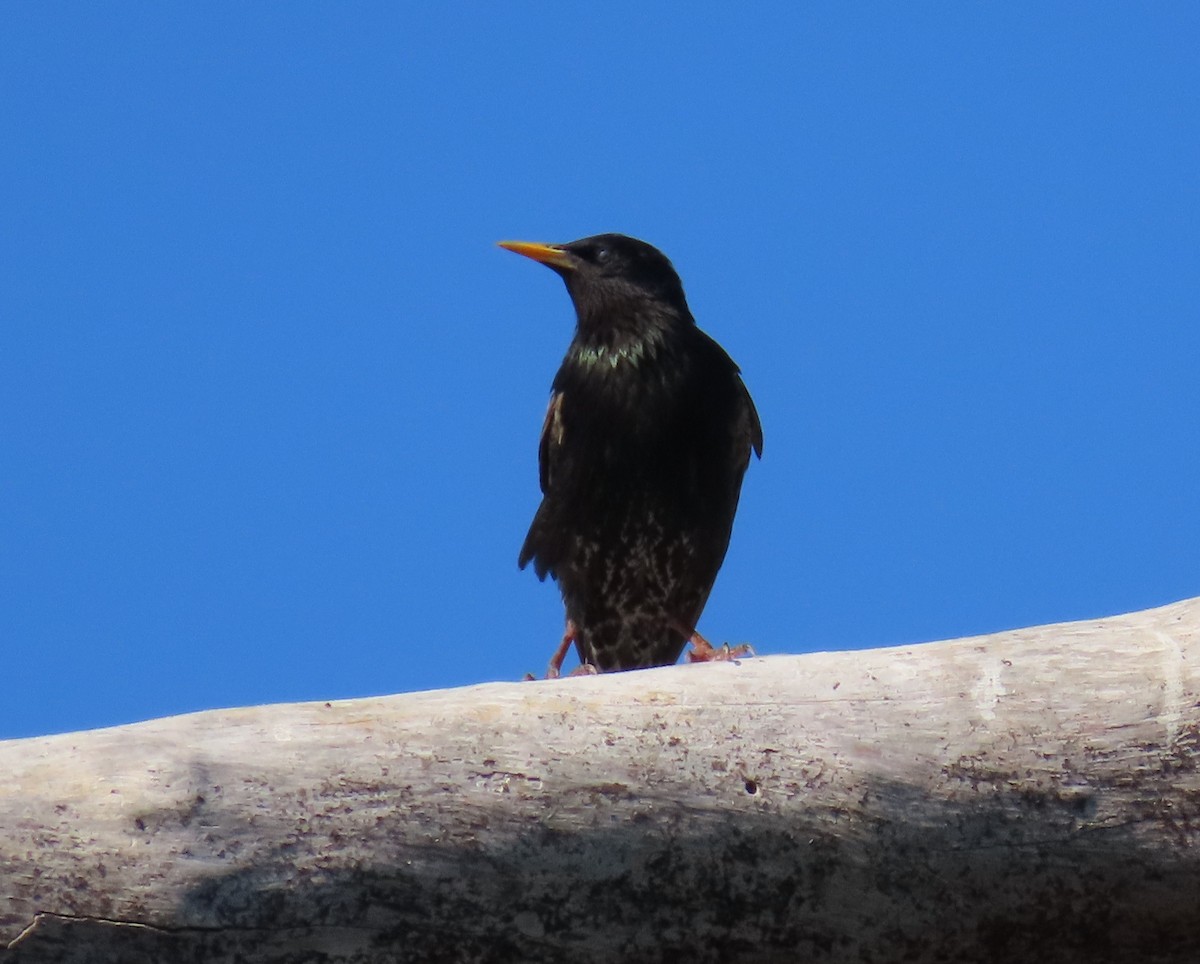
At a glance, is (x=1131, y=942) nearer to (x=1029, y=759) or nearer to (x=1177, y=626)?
(x=1029, y=759)

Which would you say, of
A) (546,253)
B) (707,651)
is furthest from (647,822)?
(546,253)

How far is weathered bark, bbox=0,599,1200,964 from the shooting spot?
333 cm

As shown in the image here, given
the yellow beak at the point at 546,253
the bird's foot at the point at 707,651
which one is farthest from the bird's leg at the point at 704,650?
the yellow beak at the point at 546,253

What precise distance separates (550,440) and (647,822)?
343 cm

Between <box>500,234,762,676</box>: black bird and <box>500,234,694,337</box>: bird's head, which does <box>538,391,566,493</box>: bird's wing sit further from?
<box>500,234,694,337</box>: bird's head

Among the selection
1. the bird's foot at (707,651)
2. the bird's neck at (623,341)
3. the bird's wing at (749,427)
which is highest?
the bird's neck at (623,341)

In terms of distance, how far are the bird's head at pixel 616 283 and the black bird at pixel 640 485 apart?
0.12 feet

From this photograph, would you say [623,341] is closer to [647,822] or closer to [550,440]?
[550,440]

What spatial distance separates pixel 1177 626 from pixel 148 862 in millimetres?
2463

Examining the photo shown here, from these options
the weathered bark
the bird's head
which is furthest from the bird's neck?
the weathered bark

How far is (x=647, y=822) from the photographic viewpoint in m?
3.53

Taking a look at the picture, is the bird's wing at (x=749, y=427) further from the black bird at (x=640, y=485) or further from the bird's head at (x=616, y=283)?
the bird's head at (x=616, y=283)

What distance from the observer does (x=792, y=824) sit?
356cm

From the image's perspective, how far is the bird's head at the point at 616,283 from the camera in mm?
6926
